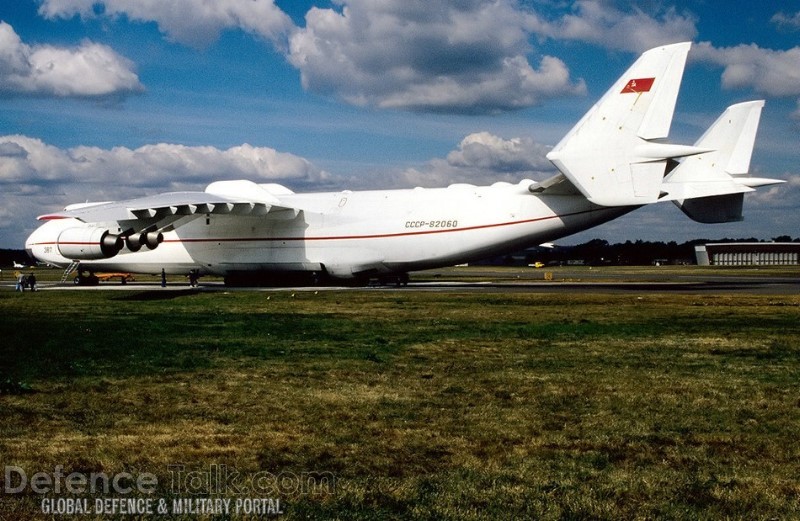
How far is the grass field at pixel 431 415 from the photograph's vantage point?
16.7 feet

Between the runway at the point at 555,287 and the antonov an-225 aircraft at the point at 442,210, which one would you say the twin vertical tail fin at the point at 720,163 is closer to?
the antonov an-225 aircraft at the point at 442,210

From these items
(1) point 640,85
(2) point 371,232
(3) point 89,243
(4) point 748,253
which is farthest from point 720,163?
(4) point 748,253

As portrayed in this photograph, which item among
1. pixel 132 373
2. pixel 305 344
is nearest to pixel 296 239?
pixel 305 344

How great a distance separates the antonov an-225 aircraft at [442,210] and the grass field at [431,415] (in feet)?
34.8

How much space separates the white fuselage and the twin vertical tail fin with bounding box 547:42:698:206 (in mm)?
1363

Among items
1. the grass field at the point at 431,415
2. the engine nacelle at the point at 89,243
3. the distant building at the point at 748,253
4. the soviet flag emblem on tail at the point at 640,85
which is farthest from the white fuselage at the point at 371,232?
the distant building at the point at 748,253

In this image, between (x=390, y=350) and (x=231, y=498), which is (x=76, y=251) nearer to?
(x=390, y=350)

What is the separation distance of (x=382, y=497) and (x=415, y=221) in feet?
82.2

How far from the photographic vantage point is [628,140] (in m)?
25.0

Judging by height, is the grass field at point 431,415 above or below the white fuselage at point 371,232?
below

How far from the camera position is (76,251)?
29062mm

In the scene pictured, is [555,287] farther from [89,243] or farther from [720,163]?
[89,243]

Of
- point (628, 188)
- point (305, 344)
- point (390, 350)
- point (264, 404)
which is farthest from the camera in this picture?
point (628, 188)

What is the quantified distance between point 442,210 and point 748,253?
281 feet
